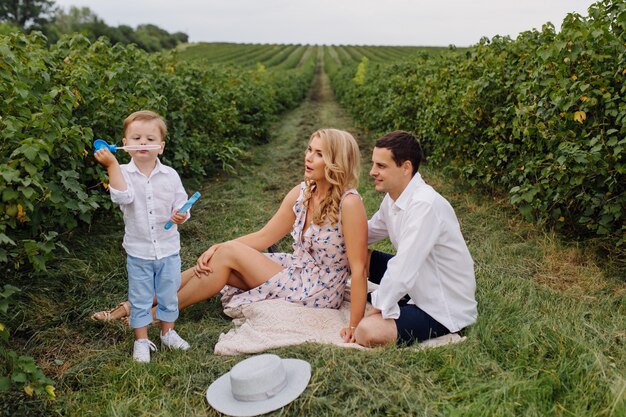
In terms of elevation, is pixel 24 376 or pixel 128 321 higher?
pixel 24 376

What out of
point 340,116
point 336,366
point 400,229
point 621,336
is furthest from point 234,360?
point 340,116

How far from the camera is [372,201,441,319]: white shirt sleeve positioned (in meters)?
2.79

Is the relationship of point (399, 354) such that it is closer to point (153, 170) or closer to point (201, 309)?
point (201, 309)

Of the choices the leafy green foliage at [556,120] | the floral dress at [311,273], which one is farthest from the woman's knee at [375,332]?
the leafy green foliage at [556,120]

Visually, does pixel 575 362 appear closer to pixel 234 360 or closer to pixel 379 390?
pixel 379 390

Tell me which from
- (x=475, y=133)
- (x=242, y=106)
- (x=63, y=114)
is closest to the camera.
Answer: (x=63, y=114)

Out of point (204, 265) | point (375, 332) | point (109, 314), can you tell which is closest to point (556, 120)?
point (375, 332)

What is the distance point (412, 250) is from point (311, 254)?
2.82 ft

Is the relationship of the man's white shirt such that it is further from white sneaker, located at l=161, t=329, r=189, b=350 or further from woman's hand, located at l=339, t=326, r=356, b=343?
white sneaker, located at l=161, t=329, r=189, b=350

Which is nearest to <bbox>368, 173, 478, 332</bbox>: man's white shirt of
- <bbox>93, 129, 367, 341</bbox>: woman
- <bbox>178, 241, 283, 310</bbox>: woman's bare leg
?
<bbox>93, 129, 367, 341</bbox>: woman

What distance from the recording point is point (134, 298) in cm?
297

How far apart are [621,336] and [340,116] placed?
14455 millimetres

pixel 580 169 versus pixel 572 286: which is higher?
pixel 580 169

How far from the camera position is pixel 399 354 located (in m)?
2.72
